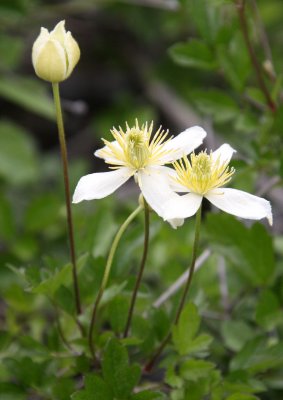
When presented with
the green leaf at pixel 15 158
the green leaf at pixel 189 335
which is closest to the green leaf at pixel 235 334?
the green leaf at pixel 189 335

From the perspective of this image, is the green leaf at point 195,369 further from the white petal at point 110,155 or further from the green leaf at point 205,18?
the green leaf at point 205,18

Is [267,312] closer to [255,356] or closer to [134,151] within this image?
[255,356]

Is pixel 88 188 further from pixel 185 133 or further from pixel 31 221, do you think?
pixel 31 221

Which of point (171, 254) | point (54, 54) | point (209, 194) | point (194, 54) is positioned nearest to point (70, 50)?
point (54, 54)

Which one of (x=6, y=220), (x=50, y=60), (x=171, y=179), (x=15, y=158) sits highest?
(x=15, y=158)

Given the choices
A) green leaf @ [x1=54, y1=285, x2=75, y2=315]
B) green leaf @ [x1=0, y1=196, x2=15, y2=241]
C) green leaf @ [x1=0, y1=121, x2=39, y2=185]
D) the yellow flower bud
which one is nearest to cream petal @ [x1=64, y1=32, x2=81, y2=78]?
the yellow flower bud

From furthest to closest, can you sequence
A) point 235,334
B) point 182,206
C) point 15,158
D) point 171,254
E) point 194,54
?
point 15,158, point 171,254, point 194,54, point 235,334, point 182,206
